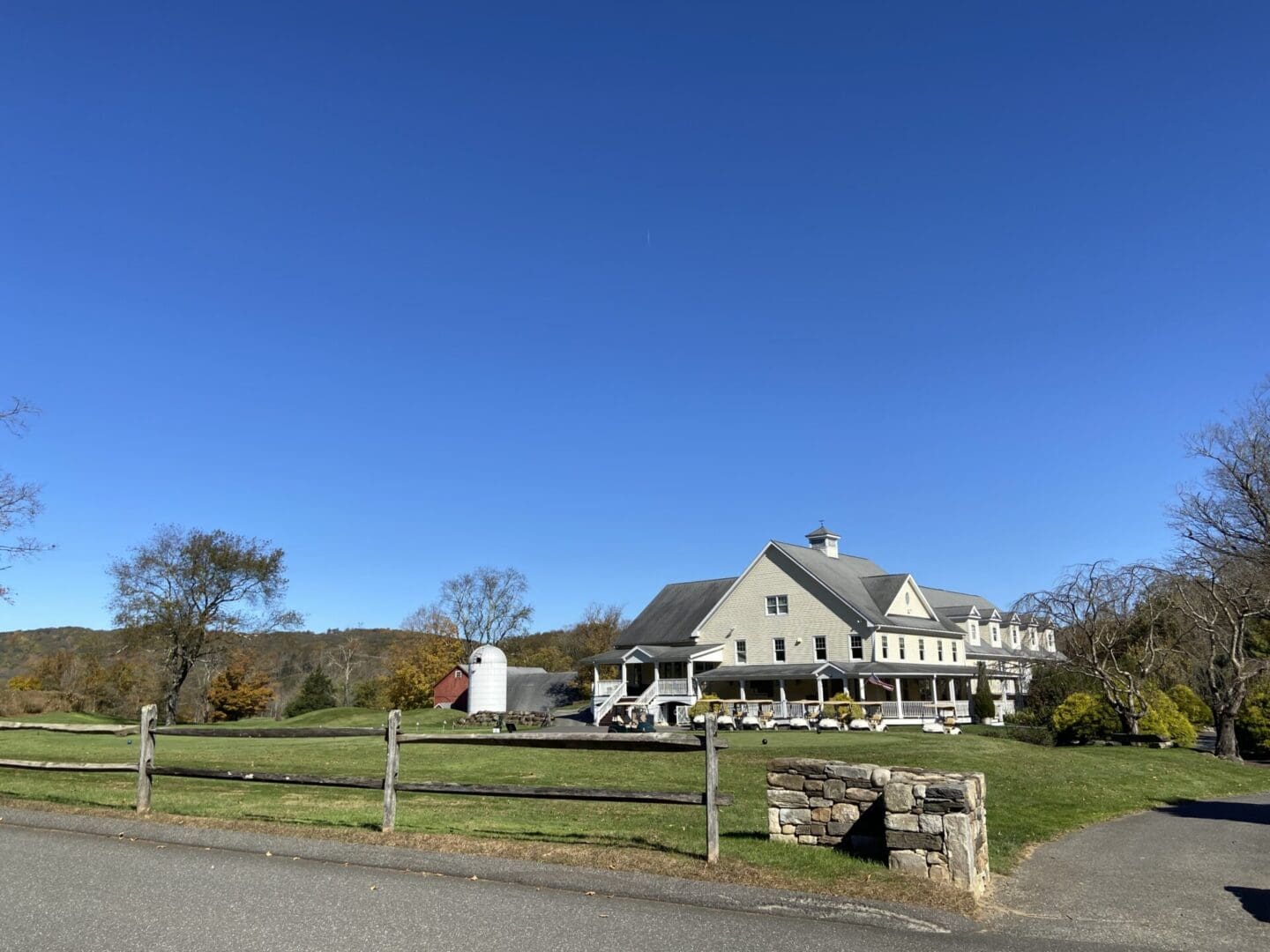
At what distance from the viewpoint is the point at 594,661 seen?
167ft

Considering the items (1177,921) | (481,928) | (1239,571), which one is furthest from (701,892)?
(1239,571)

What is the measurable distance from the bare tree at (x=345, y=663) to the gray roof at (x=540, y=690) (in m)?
32.6

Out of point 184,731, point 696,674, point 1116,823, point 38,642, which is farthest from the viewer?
point 38,642

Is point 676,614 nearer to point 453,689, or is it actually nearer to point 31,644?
point 453,689

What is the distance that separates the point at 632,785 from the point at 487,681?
38.7 meters

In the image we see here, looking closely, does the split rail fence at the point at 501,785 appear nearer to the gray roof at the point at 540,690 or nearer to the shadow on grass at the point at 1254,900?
the shadow on grass at the point at 1254,900

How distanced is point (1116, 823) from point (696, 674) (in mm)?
35488

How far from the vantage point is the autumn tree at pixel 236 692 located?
2549 inches

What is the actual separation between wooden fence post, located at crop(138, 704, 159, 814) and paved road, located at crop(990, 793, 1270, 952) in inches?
432

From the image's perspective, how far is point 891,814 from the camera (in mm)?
8656

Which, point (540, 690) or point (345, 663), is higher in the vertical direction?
point (345, 663)

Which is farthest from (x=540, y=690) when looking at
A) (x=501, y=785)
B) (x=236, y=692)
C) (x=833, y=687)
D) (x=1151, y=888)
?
(x=1151, y=888)

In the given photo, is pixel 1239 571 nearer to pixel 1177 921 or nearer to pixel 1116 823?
pixel 1116 823

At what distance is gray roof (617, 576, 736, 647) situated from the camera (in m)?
53.1
